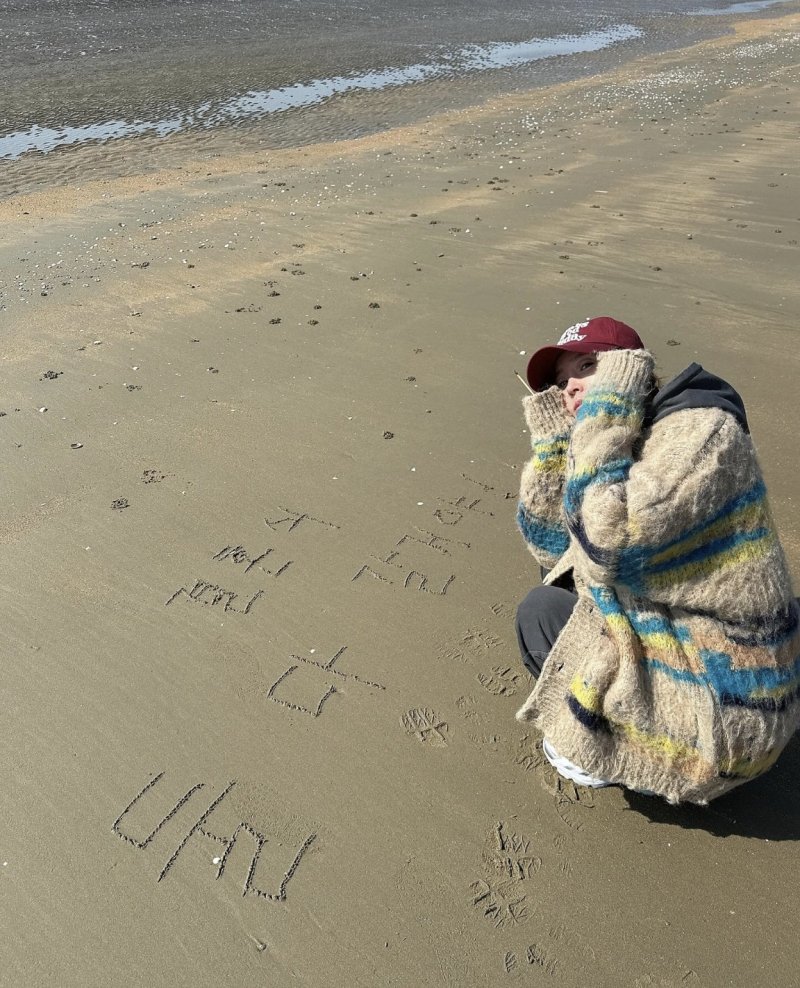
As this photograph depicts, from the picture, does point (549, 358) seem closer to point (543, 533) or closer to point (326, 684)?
point (543, 533)

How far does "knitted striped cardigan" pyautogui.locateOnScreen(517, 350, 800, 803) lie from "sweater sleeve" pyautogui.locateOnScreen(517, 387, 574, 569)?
30 cm

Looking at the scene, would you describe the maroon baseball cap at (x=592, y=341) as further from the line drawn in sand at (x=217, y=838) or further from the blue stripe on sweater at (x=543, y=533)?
the line drawn in sand at (x=217, y=838)

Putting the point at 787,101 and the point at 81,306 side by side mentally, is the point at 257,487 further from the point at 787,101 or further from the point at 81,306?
the point at 787,101

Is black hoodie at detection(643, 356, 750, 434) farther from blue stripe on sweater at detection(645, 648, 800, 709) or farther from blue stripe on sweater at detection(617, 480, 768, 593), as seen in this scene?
blue stripe on sweater at detection(645, 648, 800, 709)

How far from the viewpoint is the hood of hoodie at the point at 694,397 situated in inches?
82.8

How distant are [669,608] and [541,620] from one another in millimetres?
522

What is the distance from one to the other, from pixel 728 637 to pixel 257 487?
278 cm

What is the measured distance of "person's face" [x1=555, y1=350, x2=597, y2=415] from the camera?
2492 mm

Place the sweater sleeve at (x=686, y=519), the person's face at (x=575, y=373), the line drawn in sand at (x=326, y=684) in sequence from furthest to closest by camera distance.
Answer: the line drawn in sand at (x=326, y=684) < the person's face at (x=575, y=373) < the sweater sleeve at (x=686, y=519)

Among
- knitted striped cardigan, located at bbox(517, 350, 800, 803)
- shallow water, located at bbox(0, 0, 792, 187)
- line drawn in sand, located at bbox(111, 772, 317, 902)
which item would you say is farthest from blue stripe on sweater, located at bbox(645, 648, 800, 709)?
shallow water, located at bbox(0, 0, 792, 187)

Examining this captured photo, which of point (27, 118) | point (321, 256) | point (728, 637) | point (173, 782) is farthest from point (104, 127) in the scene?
point (728, 637)

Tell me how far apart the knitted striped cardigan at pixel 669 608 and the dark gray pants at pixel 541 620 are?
0.18 m

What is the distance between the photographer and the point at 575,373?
2525 millimetres

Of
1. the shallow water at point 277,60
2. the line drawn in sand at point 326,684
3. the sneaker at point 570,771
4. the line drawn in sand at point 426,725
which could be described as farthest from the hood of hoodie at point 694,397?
the shallow water at point 277,60
